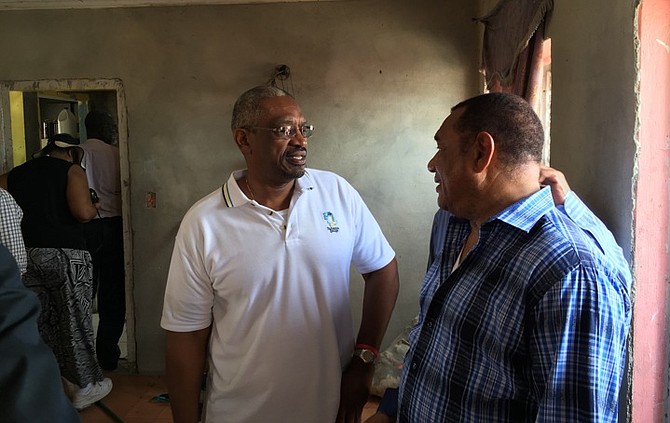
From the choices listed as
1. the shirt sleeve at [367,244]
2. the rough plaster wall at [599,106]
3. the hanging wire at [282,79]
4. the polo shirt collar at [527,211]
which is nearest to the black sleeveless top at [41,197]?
the hanging wire at [282,79]

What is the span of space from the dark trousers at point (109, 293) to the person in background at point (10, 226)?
1.12 meters

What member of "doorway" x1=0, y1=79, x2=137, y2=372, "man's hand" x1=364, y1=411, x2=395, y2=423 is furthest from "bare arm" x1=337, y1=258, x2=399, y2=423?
"doorway" x1=0, y1=79, x2=137, y2=372

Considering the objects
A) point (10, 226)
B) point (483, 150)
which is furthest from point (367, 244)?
point (10, 226)

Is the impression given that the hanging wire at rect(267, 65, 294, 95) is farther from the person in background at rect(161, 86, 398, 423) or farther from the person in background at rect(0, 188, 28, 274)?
the person in background at rect(161, 86, 398, 423)

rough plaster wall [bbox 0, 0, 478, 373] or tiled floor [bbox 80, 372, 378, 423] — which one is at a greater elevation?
rough plaster wall [bbox 0, 0, 478, 373]

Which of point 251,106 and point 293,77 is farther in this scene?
point 293,77

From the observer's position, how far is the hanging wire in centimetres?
359

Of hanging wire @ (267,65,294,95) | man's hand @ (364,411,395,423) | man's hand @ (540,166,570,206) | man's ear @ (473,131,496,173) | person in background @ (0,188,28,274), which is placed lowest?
man's hand @ (364,411,395,423)

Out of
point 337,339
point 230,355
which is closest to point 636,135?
point 337,339

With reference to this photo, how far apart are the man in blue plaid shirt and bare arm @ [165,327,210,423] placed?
603mm

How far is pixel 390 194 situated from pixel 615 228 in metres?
2.40

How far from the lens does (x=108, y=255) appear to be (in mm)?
3910

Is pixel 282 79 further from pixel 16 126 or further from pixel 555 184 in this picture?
pixel 555 184

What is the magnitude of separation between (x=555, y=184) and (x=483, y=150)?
25 cm
